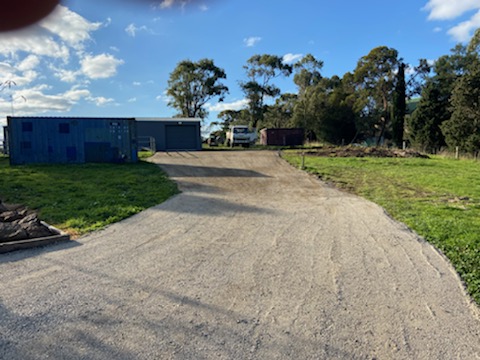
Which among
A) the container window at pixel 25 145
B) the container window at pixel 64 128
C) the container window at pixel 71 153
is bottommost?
the container window at pixel 71 153

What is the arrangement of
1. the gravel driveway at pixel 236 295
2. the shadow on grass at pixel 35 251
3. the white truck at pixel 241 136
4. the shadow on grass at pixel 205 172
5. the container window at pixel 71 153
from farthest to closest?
the white truck at pixel 241 136, the container window at pixel 71 153, the shadow on grass at pixel 205 172, the shadow on grass at pixel 35 251, the gravel driveway at pixel 236 295

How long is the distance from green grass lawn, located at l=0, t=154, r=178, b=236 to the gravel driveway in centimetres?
90

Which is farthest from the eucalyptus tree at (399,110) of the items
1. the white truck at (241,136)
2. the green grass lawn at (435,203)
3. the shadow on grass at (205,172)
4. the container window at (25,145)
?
the container window at (25,145)

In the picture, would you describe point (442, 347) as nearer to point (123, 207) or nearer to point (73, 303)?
point (73, 303)

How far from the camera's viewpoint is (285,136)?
37031mm

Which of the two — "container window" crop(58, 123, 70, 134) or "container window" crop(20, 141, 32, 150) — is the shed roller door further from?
"container window" crop(20, 141, 32, 150)

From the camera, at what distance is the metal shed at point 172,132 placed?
96.1 feet

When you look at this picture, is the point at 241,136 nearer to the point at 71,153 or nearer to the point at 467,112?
the point at 467,112

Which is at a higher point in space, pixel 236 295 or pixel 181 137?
pixel 181 137

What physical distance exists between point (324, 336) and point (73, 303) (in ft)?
7.18

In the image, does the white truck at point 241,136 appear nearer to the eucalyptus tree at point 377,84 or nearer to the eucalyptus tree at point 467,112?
the eucalyptus tree at point 377,84

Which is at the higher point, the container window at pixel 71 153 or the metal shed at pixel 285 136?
the metal shed at pixel 285 136

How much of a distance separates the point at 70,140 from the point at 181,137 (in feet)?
44.9

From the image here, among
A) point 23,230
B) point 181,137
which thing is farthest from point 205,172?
point 181,137
